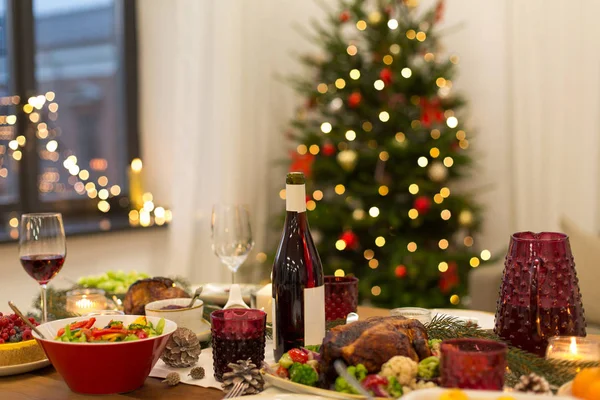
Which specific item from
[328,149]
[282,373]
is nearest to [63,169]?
[328,149]

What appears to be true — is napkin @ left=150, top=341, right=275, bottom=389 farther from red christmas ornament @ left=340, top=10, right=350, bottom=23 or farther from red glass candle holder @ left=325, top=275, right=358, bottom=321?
red christmas ornament @ left=340, top=10, right=350, bottom=23

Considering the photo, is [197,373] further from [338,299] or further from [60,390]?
[338,299]

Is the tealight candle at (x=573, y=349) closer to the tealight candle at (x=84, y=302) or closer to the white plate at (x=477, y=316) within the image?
the white plate at (x=477, y=316)

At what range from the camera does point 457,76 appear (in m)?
4.01

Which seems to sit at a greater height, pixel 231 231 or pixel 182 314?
pixel 231 231

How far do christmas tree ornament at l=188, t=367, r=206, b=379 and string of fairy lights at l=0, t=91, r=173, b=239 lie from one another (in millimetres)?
2337

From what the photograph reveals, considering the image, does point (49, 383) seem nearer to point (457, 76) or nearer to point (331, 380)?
point (331, 380)

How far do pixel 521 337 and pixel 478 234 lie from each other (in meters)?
3.00

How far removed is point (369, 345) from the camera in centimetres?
105

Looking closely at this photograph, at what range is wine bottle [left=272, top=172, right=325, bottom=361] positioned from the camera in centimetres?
125

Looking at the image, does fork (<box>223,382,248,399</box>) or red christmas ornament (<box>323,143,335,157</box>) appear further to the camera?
red christmas ornament (<box>323,143,335,157</box>)

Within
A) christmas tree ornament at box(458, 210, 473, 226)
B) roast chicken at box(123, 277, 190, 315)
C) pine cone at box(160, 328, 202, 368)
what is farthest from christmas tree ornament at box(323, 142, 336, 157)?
pine cone at box(160, 328, 202, 368)

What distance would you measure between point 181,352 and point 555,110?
10.1 feet

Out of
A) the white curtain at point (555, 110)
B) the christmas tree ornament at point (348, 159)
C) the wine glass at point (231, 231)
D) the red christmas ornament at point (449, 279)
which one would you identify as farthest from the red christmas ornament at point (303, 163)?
the wine glass at point (231, 231)
